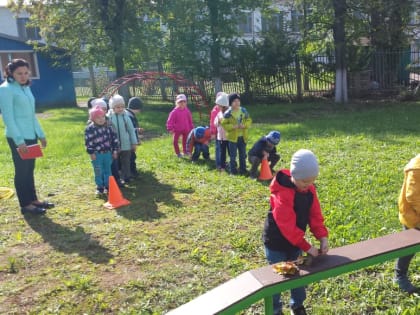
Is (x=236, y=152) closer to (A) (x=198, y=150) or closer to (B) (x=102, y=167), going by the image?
(A) (x=198, y=150)

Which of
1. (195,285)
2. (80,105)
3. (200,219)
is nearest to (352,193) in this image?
(200,219)

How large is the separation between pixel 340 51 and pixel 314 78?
243cm

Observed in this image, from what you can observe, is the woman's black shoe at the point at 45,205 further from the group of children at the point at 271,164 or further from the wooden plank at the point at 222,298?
the wooden plank at the point at 222,298

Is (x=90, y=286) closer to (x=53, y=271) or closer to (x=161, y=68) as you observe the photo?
(x=53, y=271)

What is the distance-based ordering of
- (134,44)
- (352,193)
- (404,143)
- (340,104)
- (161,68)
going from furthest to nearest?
(161,68) < (134,44) < (340,104) < (404,143) < (352,193)

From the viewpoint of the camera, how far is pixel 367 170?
698cm

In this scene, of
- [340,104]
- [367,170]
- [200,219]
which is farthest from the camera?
[340,104]

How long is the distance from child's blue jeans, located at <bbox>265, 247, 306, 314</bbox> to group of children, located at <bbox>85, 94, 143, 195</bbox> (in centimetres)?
379

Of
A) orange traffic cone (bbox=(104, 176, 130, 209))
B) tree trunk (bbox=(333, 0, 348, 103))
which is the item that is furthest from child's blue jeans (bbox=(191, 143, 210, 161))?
tree trunk (bbox=(333, 0, 348, 103))

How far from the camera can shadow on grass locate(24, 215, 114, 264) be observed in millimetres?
4521

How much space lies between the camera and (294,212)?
2809 millimetres

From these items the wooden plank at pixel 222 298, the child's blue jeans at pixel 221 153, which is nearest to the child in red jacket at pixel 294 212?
the wooden plank at pixel 222 298

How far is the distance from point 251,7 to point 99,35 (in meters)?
6.63

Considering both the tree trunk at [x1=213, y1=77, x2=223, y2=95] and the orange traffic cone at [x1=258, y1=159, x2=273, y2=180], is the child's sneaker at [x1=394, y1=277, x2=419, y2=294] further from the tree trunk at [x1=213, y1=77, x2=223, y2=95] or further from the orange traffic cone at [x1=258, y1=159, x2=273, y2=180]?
the tree trunk at [x1=213, y1=77, x2=223, y2=95]
